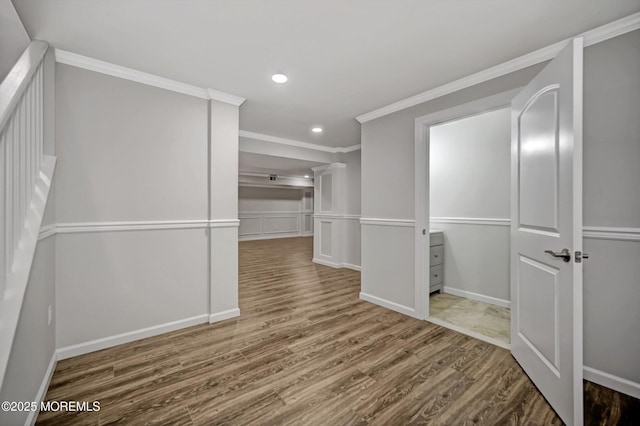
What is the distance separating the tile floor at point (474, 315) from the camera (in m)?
2.64

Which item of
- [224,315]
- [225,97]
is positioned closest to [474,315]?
[224,315]

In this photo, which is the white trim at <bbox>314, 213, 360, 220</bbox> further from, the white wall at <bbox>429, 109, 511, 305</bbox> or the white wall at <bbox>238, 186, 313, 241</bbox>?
the white wall at <bbox>238, 186, 313, 241</bbox>

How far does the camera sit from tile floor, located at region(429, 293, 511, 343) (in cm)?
264

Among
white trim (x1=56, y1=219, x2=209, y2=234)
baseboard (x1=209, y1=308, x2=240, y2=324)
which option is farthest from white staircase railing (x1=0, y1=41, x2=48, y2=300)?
baseboard (x1=209, y1=308, x2=240, y2=324)

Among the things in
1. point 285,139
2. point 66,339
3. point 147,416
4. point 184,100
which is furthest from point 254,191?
point 147,416

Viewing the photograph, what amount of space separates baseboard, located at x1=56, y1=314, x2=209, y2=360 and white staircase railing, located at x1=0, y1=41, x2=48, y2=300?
134 centimetres

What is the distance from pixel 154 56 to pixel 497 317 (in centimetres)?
409

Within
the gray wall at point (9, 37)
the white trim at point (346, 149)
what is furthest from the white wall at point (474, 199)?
the gray wall at point (9, 37)

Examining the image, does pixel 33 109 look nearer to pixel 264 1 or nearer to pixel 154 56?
pixel 154 56

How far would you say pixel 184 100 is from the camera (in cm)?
266

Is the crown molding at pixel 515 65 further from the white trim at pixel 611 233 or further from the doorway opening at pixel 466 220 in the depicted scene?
the white trim at pixel 611 233

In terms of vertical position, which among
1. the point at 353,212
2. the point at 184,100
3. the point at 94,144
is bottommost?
the point at 353,212

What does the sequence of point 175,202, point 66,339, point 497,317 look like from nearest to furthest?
point 66,339 → point 175,202 → point 497,317

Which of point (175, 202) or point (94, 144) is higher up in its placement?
point (94, 144)
